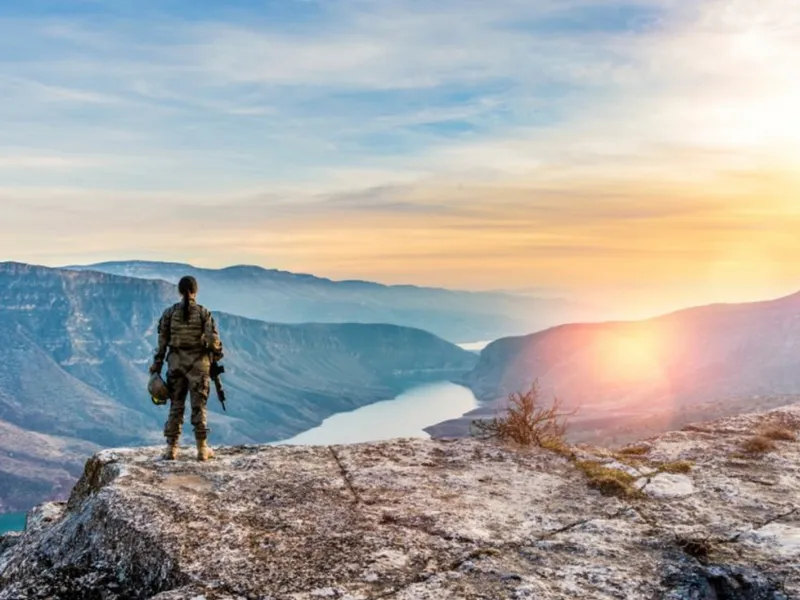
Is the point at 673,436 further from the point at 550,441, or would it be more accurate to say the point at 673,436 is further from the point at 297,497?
the point at 297,497

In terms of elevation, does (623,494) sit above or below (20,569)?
above

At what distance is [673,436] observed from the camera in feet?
61.7

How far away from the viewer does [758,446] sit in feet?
54.2

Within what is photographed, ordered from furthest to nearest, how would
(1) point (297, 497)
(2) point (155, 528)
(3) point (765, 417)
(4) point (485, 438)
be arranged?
1. (3) point (765, 417)
2. (4) point (485, 438)
3. (1) point (297, 497)
4. (2) point (155, 528)

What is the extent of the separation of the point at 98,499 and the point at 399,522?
16.0ft

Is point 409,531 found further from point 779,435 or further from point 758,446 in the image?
point 779,435

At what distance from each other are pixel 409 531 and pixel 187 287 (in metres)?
7.57

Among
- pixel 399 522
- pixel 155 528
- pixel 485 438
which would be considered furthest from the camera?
pixel 485 438

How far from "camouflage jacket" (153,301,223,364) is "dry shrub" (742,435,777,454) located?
12178 millimetres

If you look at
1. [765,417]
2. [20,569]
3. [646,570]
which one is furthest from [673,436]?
[20,569]

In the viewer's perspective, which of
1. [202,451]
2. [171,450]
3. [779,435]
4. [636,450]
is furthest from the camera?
[779,435]

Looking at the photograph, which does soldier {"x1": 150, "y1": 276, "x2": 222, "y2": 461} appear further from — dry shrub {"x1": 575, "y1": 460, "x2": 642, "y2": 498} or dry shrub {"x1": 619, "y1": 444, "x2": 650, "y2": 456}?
dry shrub {"x1": 619, "y1": 444, "x2": 650, "y2": 456}

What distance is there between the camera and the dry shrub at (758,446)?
648 inches

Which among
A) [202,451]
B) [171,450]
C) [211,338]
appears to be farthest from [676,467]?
[171,450]
